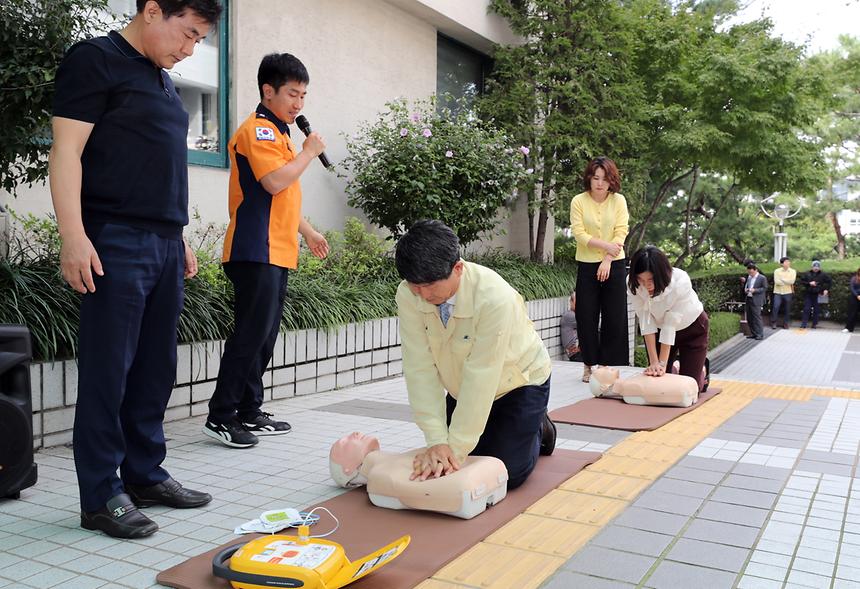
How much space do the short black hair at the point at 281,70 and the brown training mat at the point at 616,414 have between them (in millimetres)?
2545

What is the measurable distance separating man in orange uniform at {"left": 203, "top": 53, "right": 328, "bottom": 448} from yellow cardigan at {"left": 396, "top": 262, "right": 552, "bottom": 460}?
1.09 m

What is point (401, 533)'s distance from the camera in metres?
2.81

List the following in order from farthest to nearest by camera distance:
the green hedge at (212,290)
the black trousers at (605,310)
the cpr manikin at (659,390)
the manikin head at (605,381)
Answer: the black trousers at (605,310) → the manikin head at (605,381) → the cpr manikin at (659,390) → the green hedge at (212,290)

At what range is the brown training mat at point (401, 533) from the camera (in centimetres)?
239

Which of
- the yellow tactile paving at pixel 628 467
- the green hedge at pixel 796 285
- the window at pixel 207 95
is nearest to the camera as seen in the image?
the yellow tactile paving at pixel 628 467

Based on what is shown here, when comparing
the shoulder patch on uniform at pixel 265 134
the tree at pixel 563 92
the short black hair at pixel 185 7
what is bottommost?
the shoulder patch on uniform at pixel 265 134

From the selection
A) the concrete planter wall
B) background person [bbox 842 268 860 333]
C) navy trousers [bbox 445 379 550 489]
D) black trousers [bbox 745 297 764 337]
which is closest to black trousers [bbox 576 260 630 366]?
the concrete planter wall

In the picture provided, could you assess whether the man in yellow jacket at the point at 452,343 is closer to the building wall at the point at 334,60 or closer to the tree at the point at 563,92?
the building wall at the point at 334,60

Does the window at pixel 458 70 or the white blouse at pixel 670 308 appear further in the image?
the window at pixel 458 70

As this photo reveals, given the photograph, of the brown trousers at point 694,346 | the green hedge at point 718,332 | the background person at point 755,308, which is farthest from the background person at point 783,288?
the brown trousers at point 694,346

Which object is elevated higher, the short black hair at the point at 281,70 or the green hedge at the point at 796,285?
the short black hair at the point at 281,70

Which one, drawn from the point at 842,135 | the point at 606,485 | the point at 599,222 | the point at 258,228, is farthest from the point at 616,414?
the point at 842,135

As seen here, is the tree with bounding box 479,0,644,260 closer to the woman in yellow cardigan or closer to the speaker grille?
the woman in yellow cardigan

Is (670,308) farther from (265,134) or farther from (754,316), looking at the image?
(754,316)
